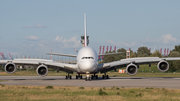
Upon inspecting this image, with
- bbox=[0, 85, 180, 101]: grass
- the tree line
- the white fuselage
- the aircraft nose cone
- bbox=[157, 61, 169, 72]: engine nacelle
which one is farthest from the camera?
the tree line

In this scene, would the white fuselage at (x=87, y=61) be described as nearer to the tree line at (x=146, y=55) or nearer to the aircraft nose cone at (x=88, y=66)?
the aircraft nose cone at (x=88, y=66)

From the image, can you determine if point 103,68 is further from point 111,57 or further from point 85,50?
point 111,57

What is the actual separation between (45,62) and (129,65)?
11.5m

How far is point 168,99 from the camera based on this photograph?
13.9 m

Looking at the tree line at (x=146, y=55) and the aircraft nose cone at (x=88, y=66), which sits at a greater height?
the tree line at (x=146, y=55)

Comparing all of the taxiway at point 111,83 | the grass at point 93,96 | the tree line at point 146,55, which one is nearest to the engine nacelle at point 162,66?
the taxiway at point 111,83

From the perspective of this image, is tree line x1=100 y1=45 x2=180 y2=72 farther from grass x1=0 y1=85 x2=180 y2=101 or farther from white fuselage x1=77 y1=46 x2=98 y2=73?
grass x1=0 y1=85 x2=180 y2=101

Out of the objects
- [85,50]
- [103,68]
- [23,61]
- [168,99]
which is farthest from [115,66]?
[168,99]

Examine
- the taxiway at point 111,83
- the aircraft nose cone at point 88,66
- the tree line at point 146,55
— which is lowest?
the taxiway at point 111,83

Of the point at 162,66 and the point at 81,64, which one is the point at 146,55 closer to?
the point at 162,66

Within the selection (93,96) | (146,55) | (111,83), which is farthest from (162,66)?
(146,55)

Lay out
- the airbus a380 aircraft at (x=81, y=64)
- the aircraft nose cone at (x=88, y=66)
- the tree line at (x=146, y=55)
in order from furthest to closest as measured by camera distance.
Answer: the tree line at (x=146, y=55) < the airbus a380 aircraft at (x=81, y=64) < the aircraft nose cone at (x=88, y=66)

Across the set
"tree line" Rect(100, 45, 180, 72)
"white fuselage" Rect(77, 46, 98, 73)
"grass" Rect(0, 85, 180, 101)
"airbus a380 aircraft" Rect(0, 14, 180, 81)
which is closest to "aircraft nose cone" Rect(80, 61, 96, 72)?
"white fuselage" Rect(77, 46, 98, 73)

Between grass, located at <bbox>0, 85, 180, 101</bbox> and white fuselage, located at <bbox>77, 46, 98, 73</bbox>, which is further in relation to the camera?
white fuselage, located at <bbox>77, 46, 98, 73</bbox>
